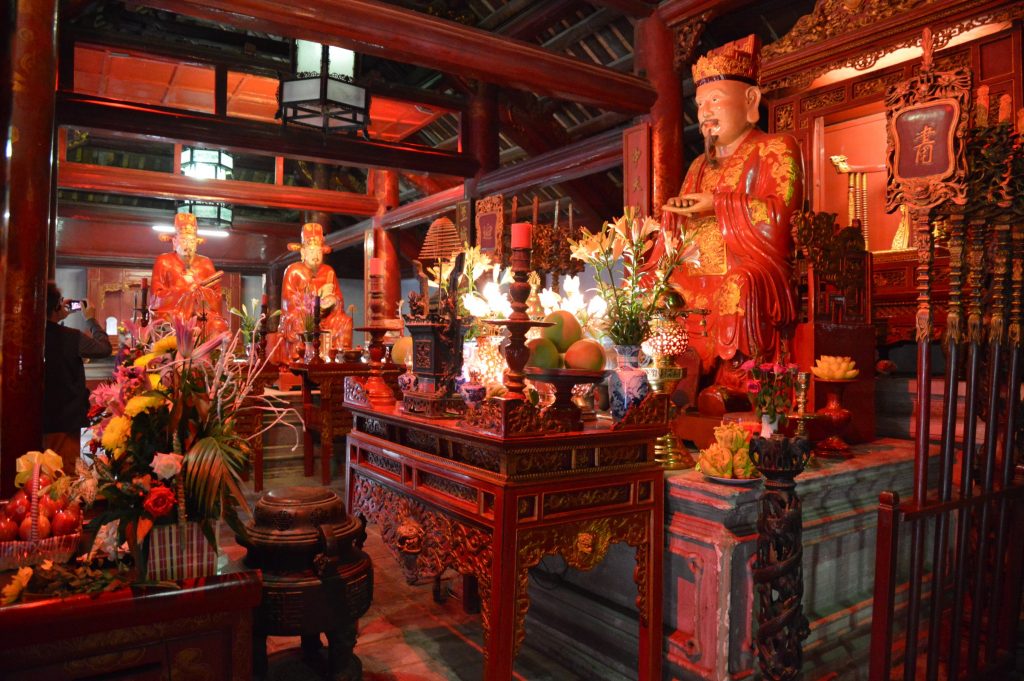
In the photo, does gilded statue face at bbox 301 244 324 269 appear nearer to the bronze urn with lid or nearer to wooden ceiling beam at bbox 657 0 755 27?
wooden ceiling beam at bbox 657 0 755 27

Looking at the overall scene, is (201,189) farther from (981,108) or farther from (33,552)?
(981,108)

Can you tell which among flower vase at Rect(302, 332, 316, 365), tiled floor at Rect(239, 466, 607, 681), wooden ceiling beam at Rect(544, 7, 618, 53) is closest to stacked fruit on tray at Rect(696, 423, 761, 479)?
tiled floor at Rect(239, 466, 607, 681)

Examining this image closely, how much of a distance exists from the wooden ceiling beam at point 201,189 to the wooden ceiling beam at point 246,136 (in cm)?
185

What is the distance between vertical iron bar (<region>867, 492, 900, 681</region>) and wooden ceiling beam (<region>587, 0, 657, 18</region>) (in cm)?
374

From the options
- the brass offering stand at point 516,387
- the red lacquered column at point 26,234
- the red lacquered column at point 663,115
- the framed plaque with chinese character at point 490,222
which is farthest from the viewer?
the framed plaque with chinese character at point 490,222

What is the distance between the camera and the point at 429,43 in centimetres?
392

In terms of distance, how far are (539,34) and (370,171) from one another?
3127 millimetres

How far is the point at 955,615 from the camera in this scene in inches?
83.2

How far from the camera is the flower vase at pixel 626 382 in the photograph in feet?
7.12

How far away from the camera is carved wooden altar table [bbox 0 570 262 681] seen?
53.8 inches

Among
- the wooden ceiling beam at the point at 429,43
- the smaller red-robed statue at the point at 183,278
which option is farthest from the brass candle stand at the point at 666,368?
the smaller red-robed statue at the point at 183,278

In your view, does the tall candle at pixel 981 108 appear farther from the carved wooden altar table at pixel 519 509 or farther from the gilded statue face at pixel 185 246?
the gilded statue face at pixel 185 246

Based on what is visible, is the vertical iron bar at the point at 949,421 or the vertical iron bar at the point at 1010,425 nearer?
the vertical iron bar at the point at 949,421

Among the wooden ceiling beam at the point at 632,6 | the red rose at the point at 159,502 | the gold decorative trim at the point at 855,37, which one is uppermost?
the wooden ceiling beam at the point at 632,6
